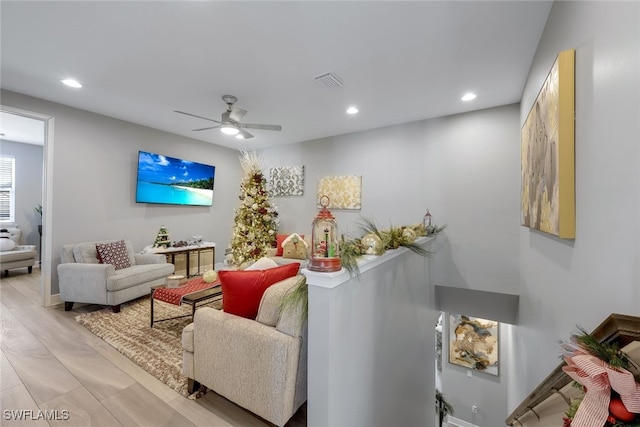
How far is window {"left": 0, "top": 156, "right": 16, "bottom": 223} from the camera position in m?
5.57

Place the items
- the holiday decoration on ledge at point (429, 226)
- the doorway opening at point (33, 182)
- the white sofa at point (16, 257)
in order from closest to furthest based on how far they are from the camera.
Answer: the doorway opening at point (33, 182) < the holiday decoration on ledge at point (429, 226) < the white sofa at point (16, 257)

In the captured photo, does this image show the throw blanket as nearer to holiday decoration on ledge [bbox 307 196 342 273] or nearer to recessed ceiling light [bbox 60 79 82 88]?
holiday decoration on ledge [bbox 307 196 342 273]

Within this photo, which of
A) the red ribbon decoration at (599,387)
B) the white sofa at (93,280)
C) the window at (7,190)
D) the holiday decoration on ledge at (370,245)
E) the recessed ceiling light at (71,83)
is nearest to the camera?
the red ribbon decoration at (599,387)

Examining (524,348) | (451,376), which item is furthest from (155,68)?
(451,376)

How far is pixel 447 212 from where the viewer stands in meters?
3.91

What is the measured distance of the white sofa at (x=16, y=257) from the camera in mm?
4703

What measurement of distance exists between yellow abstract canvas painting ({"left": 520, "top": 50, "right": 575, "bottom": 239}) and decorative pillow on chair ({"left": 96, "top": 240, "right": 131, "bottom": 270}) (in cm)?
489

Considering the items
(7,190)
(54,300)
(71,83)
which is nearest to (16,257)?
(7,190)

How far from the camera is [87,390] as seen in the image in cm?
198

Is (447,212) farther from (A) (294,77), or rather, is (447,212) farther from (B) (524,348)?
(A) (294,77)

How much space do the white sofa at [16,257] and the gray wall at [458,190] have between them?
19.2 ft

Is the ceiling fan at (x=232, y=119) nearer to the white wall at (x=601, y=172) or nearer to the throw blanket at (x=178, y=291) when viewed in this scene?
the throw blanket at (x=178, y=291)

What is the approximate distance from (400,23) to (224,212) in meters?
5.07

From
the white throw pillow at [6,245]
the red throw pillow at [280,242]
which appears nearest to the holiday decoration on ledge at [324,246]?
the red throw pillow at [280,242]
